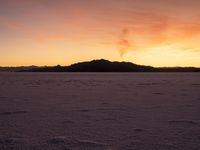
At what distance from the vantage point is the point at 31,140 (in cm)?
346

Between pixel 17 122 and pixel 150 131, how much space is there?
247 cm

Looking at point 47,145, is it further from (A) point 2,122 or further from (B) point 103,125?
(A) point 2,122

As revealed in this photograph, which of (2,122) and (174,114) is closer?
(2,122)

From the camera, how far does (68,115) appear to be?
17.2ft

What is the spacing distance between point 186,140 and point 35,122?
269 cm

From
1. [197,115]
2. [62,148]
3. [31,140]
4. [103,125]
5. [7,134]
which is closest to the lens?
[62,148]

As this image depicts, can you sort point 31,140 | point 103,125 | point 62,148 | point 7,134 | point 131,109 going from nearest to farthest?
1. point 62,148
2. point 31,140
3. point 7,134
4. point 103,125
5. point 131,109

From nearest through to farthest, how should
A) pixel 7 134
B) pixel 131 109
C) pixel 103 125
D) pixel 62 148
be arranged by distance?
1. pixel 62 148
2. pixel 7 134
3. pixel 103 125
4. pixel 131 109

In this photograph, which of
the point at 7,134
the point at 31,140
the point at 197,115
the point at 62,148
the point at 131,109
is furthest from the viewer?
the point at 131,109

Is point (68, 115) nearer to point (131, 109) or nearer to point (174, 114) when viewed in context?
point (131, 109)

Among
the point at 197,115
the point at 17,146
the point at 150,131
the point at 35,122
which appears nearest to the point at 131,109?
the point at 197,115

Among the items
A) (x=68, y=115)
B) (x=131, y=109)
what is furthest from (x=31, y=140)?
(x=131, y=109)

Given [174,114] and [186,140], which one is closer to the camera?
[186,140]

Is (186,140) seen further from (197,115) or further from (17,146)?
(17,146)
